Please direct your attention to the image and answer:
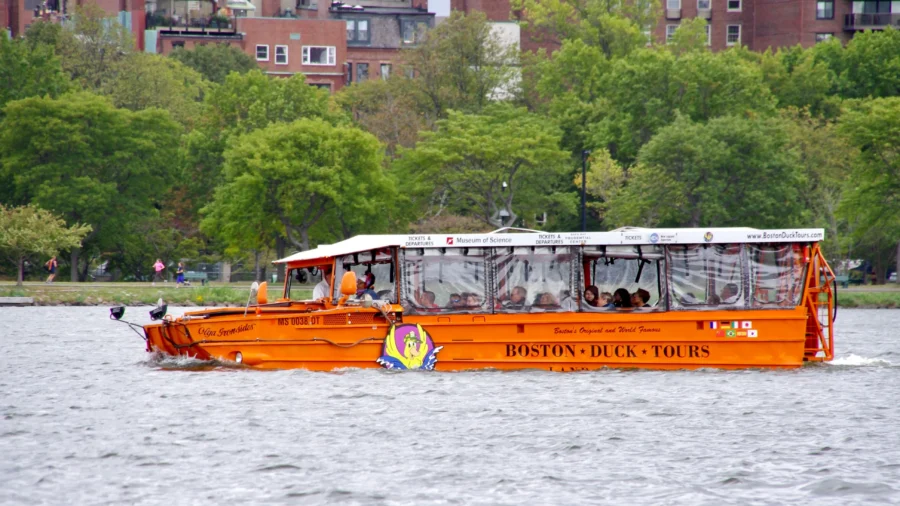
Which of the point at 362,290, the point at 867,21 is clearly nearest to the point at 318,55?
the point at 867,21

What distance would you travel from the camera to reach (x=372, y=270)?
80.2ft

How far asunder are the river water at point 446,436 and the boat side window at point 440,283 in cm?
117

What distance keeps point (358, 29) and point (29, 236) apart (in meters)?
58.8

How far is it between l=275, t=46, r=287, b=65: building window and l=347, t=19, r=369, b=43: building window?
7.22 m

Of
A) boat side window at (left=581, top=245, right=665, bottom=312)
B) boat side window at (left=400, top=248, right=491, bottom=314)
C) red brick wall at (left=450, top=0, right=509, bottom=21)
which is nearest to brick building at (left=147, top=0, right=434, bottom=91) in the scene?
red brick wall at (left=450, top=0, right=509, bottom=21)

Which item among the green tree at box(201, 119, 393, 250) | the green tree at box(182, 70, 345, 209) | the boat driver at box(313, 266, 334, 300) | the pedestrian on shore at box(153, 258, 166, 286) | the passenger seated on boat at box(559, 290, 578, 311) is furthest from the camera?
the green tree at box(182, 70, 345, 209)

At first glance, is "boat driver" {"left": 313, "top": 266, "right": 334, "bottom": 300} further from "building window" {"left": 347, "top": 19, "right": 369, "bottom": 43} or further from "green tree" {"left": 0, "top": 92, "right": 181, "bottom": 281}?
"building window" {"left": 347, "top": 19, "right": 369, "bottom": 43}

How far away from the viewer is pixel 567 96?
3123 inches

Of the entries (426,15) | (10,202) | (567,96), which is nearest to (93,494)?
(10,202)

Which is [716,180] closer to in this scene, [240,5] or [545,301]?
[545,301]

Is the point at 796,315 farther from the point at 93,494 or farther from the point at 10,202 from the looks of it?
the point at 10,202

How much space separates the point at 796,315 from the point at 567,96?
56.2m

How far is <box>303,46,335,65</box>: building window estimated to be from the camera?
10931cm

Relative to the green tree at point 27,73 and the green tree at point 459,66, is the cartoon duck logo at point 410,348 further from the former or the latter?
the green tree at point 27,73
